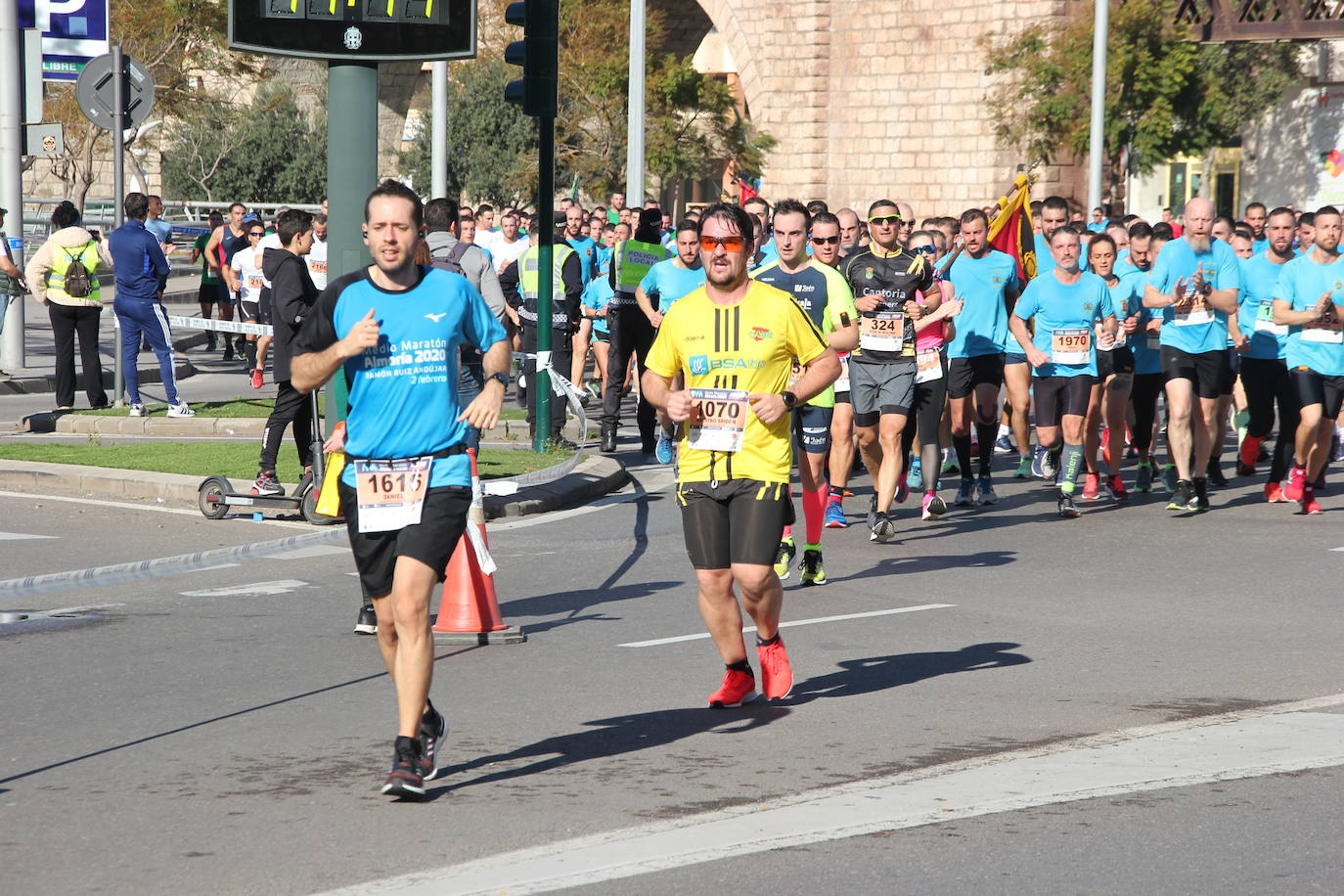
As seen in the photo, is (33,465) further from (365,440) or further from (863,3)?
(863,3)

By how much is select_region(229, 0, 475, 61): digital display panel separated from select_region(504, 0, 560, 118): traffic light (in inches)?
110

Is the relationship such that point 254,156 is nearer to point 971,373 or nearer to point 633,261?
point 633,261

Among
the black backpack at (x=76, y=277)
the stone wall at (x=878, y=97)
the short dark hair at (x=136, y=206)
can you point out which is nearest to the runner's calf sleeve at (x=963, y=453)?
the short dark hair at (x=136, y=206)

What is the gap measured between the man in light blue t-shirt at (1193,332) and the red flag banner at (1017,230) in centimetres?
169

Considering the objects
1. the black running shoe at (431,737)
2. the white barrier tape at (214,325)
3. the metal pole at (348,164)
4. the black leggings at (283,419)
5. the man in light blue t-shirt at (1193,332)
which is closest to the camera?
the black running shoe at (431,737)

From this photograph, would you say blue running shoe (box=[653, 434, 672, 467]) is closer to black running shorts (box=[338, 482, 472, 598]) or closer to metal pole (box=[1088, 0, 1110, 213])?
black running shorts (box=[338, 482, 472, 598])

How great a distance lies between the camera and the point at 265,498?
11711 mm

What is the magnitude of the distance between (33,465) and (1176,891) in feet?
34.5

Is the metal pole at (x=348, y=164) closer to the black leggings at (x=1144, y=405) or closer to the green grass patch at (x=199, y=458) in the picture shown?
the green grass patch at (x=199, y=458)

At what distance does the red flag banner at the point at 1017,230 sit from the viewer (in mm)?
14617

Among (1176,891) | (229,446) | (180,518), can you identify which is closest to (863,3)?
(229,446)

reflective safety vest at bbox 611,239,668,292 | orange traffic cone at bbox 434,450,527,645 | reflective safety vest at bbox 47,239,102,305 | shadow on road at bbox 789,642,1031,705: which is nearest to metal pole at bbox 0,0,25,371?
reflective safety vest at bbox 47,239,102,305

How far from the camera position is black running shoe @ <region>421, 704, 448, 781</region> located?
573 cm

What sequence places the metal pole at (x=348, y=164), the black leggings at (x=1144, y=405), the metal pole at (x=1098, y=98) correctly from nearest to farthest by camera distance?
the metal pole at (x=348, y=164)
the black leggings at (x=1144, y=405)
the metal pole at (x=1098, y=98)
